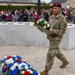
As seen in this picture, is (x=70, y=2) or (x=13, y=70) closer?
(x=13, y=70)

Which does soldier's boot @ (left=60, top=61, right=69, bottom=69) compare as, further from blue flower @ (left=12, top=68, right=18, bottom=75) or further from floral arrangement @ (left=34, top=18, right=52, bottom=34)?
blue flower @ (left=12, top=68, right=18, bottom=75)

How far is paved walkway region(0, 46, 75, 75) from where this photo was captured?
723cm

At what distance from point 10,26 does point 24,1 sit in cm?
5571

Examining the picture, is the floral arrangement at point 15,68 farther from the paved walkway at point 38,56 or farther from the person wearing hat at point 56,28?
the paved walkway at point 38,56

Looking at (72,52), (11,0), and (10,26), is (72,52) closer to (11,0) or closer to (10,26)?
(10,26)

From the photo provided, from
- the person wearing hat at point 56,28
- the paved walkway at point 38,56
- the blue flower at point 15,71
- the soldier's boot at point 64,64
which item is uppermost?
the person wearing hat at point 56,28

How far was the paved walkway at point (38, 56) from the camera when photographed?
7228 mm

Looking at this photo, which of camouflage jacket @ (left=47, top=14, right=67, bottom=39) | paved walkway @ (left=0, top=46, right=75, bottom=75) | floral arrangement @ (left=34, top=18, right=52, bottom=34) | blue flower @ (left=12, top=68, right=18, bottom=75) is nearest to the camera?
blue flower @ (left=12, top=68, right=18, bottom=75)

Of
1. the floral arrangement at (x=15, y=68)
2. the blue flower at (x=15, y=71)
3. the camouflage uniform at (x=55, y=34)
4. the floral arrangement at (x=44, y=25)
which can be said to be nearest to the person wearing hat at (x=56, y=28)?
the camouflage uniform at (x=55, y=34)

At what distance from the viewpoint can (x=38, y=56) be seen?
9.16 meters

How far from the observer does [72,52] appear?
32.8 feet

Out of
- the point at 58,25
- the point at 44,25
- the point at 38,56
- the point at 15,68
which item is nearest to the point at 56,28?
the point at 58,25

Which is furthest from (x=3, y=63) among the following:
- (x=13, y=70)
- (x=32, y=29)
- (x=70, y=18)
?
(x=70, y=18)

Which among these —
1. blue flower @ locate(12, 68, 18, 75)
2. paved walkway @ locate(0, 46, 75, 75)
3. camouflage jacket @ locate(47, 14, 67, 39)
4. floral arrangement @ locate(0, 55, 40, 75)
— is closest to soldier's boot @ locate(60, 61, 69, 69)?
paved walkway @ locate(0, 46, 75, 75)
